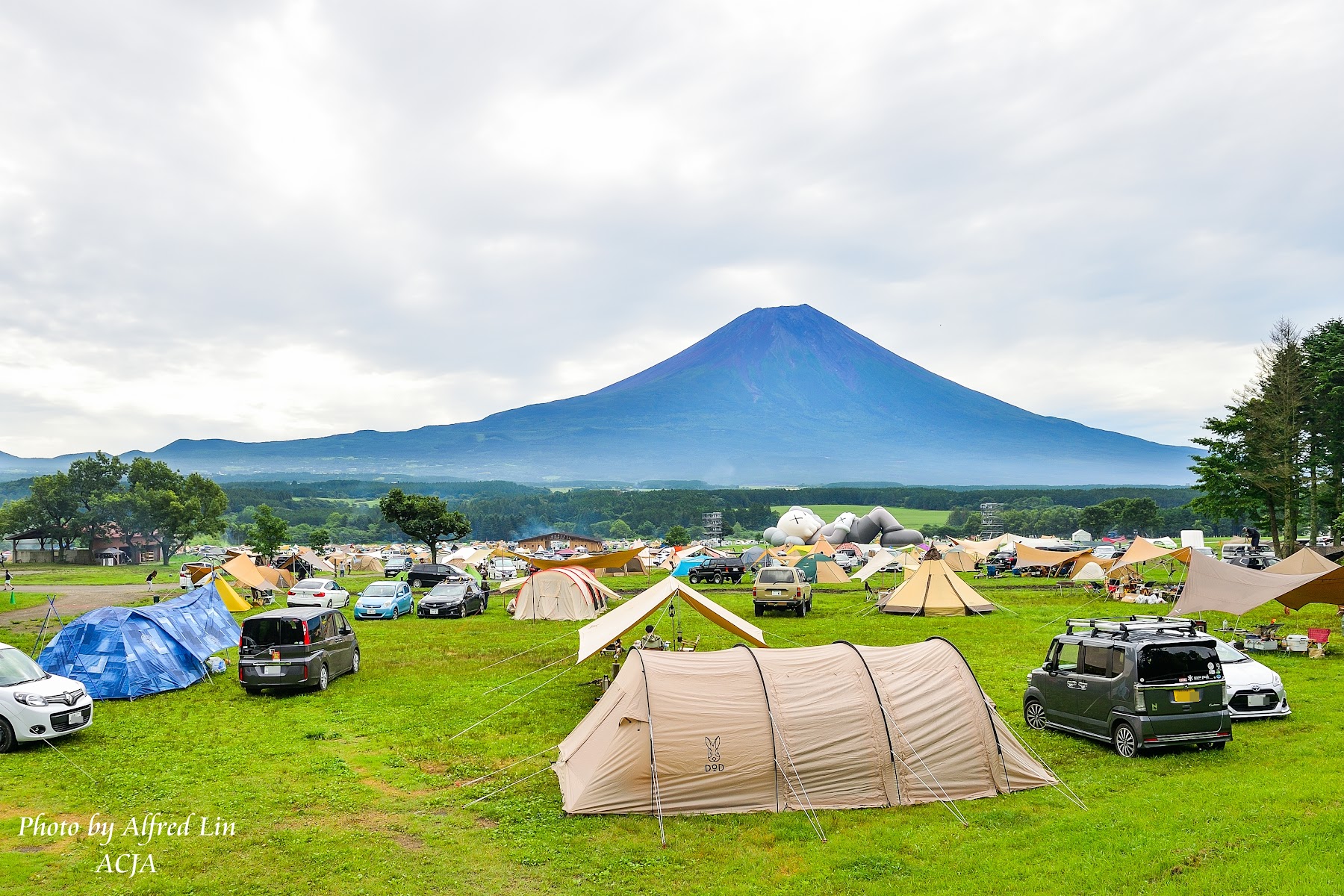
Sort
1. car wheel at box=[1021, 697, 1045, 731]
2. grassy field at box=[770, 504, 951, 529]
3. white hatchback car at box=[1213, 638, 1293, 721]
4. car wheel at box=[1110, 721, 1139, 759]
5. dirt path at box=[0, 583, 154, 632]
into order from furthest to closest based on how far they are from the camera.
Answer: grassy field at box=[770, 504, 951, 529], dirt path at box=[0, 583, 154, 632], white hatchback car at box=[1213, 638, 1293, 721], car wheel at box=[1021, 697, 1045, 731], car wheel at box=[1110, 721, 1139, 759]

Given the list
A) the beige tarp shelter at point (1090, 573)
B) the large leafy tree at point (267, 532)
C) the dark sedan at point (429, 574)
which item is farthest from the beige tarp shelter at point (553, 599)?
the large leafy tree at point (267, 532)

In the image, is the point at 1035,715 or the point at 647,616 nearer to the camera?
the point at 1035,715

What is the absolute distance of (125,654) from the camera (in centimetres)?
1662

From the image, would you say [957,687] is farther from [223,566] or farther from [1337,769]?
[223,566]

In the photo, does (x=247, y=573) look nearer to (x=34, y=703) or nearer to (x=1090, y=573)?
(x=34, y=703)

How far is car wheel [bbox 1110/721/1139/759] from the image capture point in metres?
11.4

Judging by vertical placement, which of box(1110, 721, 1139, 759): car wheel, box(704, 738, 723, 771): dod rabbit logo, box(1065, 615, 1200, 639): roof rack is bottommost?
box(1110, 721, 1139, 759): car wheel

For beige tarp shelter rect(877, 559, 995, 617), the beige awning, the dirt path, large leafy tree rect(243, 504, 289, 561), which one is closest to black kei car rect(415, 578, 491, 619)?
the beige awning

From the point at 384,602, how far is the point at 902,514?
173m

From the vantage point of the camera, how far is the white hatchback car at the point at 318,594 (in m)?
31.8

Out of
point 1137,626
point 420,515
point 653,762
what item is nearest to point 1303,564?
point 1137,626

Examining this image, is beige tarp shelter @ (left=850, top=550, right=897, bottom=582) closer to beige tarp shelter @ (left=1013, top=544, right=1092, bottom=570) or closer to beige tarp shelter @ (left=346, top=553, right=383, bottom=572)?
beige tarp shelter @ (left=1013, top=544, right=1092, bottom=570)

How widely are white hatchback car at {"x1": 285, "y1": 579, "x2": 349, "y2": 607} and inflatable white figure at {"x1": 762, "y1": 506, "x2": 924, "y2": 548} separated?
59.6 metres

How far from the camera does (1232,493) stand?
49906 millimetres
